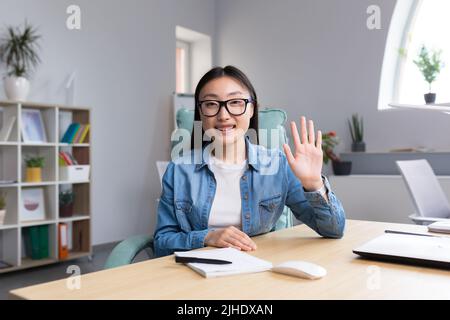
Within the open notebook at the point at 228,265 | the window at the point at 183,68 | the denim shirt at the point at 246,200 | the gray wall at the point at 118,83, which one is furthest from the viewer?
the window at the point at 183,68

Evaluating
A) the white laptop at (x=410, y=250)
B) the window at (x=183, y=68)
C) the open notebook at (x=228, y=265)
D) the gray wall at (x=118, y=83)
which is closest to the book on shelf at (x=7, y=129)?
the gray wall at (x=118, y=83)

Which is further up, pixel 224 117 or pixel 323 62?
pixel 323 62

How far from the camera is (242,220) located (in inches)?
54.5

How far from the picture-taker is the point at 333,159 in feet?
13.5

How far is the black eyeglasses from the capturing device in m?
1.43

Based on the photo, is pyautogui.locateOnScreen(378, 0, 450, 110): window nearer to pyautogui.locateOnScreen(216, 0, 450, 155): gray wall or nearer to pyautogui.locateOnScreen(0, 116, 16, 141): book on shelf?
pyautogui.locateOnScreen(216, 0, 450, 155): gray wall

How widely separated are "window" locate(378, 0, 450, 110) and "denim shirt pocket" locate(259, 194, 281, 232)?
2.95 m

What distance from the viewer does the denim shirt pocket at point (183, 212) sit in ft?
4.50

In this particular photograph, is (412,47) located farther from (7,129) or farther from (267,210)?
(7,129)

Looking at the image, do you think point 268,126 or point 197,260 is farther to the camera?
point 268,126

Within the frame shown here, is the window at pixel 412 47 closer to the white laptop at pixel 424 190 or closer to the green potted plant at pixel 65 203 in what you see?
the white laptop at pixel 424 190

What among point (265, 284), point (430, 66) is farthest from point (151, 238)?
point (430, 66)

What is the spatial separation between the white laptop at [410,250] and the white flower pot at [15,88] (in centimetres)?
307

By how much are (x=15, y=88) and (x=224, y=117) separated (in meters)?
2.54
